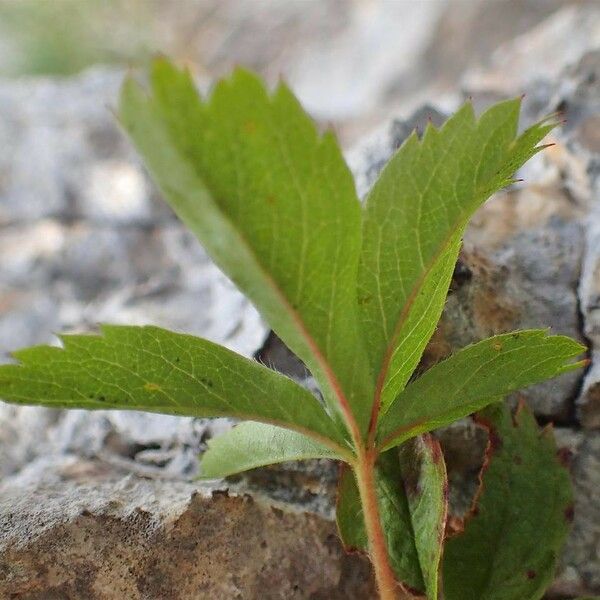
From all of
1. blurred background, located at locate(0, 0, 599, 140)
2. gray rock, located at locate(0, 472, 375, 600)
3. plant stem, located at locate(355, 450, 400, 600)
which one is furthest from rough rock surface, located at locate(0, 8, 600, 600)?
blurred background, located at locate(0, 0, 599, 140)

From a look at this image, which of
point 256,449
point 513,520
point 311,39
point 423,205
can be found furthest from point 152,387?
point 311,39

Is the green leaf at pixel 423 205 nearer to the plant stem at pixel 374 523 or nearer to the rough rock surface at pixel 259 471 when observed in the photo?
the plant stem at pixel 374 523

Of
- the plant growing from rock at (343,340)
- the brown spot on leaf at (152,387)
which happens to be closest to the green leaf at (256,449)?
the plant growing from rock at (343,340)

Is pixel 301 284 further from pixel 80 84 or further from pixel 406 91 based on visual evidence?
pixel 406 91

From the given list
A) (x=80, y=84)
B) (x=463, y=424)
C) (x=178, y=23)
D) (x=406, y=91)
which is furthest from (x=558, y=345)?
(x=178, y=23)

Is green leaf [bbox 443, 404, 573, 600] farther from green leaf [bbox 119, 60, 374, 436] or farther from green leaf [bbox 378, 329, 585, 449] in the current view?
green leaf [bbox 119, 60, 374, 436]

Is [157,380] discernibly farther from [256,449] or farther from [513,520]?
[513,520]

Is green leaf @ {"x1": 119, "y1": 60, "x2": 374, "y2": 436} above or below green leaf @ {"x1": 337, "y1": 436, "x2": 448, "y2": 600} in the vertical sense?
above
